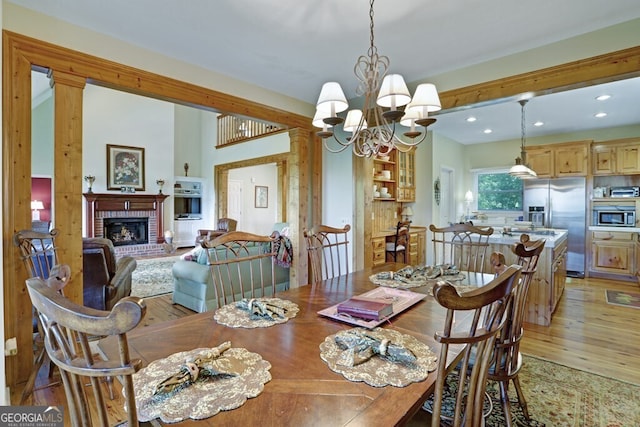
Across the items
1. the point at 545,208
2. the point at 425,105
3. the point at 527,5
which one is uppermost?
the point at 527,5

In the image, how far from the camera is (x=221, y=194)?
9.11 m

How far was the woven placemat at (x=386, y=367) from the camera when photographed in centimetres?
94

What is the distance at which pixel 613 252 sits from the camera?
17.2 feet

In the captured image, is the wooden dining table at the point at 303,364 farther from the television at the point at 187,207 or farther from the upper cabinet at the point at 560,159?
the television at the point at 187,207

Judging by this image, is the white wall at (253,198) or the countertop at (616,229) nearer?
the countertop at (616,229)

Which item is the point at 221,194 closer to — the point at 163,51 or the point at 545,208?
the point at 163,51

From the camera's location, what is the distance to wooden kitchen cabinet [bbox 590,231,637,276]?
16.7ft

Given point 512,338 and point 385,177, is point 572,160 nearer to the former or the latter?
point 385,177

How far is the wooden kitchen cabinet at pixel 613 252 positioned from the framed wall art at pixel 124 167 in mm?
9696

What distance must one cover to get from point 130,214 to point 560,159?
367 inches

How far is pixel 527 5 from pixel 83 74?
11.0ft

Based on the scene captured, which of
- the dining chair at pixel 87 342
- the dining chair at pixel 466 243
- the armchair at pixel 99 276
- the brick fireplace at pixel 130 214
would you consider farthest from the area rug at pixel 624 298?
the brick fireplace at pixel 130 214

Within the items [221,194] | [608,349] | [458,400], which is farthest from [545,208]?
[221,194]

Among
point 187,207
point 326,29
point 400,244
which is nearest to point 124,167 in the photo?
point 187,207
